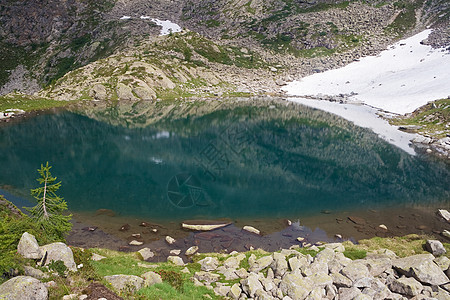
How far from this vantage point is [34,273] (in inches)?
455

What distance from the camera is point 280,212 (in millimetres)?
31453

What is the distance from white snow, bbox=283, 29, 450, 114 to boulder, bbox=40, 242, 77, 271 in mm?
101405

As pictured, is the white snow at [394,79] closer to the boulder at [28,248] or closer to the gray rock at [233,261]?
the gray rock at [233,261]

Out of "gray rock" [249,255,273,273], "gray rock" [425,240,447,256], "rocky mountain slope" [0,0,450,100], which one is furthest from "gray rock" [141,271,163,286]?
"rocky mountain slope" [0,0,450,100]

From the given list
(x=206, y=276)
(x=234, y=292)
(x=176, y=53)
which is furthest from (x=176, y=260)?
(x=176, y=53)

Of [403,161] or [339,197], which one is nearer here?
[339,197]

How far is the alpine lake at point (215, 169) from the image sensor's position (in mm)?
32562

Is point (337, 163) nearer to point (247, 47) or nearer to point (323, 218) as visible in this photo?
point (323, 218)

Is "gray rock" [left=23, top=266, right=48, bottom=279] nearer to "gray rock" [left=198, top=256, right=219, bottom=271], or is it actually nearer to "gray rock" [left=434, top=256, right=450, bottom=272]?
"gray rock" [left=198, top=256, right=219, bottom=271]

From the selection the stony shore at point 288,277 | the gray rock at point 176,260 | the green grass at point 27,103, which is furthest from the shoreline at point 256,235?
the green grass at point 27,103

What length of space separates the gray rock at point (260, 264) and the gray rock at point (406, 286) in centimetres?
730

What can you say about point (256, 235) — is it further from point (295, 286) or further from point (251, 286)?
point (295, 286)

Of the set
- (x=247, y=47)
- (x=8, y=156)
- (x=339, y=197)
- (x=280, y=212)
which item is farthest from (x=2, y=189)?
(x=247, y=47)

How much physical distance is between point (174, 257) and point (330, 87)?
147 metres
